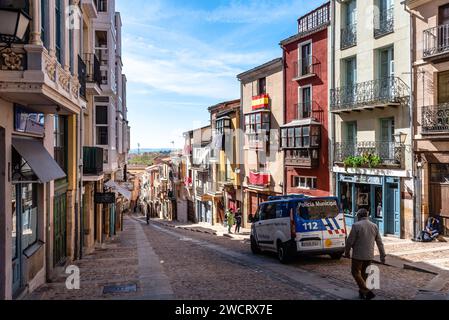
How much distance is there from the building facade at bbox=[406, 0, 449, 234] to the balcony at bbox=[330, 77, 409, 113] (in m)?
0.80

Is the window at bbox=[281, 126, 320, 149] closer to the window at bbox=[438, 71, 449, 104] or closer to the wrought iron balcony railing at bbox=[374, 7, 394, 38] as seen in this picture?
the wrought iron balcony railing at bbox=[374, 7, 394, 38]

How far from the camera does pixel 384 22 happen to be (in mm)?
20188

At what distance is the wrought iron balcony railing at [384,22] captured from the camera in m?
19.8

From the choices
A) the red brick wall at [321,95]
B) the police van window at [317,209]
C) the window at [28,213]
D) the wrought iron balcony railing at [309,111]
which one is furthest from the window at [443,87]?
the window at [28,213]

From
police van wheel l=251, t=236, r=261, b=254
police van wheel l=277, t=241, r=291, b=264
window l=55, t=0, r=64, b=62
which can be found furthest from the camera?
police van wheel l=251, t=236, r=261, b=254

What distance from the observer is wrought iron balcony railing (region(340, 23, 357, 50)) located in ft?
73.3

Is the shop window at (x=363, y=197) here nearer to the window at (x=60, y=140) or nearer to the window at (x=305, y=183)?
the window at (x=305, y=183)

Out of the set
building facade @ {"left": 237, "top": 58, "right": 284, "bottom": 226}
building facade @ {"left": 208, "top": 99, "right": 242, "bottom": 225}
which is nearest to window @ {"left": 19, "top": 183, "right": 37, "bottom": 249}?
building facade @ {"left": 237, "top": 58, "right": 284, "bottom": 226}

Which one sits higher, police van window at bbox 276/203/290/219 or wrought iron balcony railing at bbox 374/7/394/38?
wrought iron balcony railing at bbox 374/7/394/38

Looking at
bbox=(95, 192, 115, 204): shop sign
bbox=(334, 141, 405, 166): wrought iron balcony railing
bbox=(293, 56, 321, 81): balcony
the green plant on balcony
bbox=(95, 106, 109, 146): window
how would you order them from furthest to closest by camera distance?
bbox=(293, 56, 321, 81): balcony < bbox=(95, 106, 109, 146): window < bbox=(95, 192, 115, 204): shop sign < the green plant on balcony < bbox=(334, 141, 405, 166): wrought iron balcony railing

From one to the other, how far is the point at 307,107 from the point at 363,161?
6.22 meters

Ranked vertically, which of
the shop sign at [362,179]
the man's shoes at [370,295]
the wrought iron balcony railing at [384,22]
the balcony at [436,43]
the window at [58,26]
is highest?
the wrought iron balcony railing at [384,22]

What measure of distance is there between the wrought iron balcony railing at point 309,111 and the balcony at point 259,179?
15.8 feet
